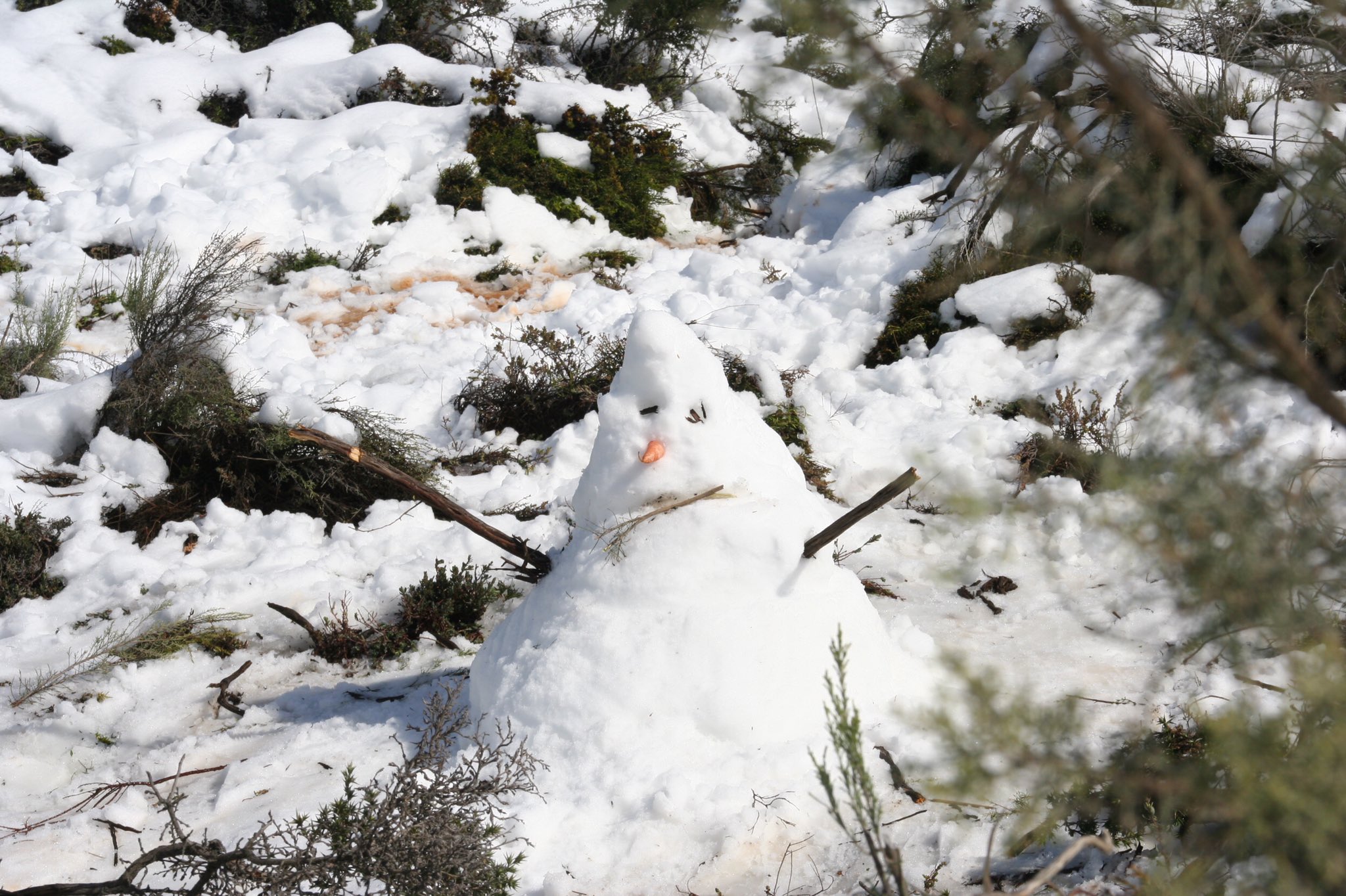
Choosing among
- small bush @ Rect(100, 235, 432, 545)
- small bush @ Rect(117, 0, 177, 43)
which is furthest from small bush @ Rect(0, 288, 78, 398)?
small bush @ Rect(117, 0, 177, 43)

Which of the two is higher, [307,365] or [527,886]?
[527,886]

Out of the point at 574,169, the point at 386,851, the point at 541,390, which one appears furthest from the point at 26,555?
the point at 574,169

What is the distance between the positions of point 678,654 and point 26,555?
12.7 feet

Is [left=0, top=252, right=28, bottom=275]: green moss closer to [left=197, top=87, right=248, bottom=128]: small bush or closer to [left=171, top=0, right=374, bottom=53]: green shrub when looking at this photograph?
[left=197, top=87, right=248, bottom=128]: small bush

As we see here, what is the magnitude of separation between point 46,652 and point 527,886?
116 inches

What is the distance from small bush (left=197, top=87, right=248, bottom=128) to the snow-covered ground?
4.3 inches

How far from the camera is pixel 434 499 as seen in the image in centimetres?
297

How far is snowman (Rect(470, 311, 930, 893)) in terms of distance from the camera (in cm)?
248

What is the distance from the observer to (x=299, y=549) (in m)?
4.69

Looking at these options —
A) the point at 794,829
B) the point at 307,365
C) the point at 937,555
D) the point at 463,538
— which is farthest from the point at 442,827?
the point at 307,365

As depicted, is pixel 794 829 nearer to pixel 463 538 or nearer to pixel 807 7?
pixel 807 7

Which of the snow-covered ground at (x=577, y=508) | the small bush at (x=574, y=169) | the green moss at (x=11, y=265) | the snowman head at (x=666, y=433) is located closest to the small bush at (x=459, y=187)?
the small bush at (x=574, y=169)

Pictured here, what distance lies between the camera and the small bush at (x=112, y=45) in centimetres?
987

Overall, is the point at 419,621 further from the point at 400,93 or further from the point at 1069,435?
the point at 400,93
